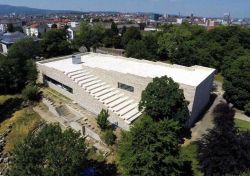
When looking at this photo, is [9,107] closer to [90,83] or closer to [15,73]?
[15,73]

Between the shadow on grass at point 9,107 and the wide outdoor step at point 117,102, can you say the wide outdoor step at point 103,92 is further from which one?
the shadow on grass at point 9,107

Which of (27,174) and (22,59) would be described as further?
(22,59)

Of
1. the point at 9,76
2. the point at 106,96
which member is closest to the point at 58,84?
the point at 9,76

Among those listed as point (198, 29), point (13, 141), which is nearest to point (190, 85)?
point (13, 141)

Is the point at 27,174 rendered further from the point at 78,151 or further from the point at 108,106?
the point at 108,106

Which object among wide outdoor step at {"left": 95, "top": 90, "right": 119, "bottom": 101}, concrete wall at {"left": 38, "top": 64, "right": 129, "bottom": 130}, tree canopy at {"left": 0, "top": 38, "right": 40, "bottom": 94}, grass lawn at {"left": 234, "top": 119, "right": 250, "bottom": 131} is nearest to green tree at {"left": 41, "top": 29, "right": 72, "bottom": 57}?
tree canopy at {"left": 0, "top": 38, "right": 40, "bottom": 94}

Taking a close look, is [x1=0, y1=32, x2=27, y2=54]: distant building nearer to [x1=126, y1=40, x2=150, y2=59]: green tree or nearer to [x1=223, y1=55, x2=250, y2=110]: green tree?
[x1=126, y1=40, x2=150, y2=59]: green tree

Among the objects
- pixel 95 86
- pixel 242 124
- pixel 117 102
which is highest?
pixel 95 86
